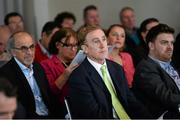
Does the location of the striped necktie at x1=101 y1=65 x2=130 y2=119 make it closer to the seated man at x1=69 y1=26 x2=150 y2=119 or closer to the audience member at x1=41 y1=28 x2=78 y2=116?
the seated man at x1=69 y1=26 x2=150 y2=119

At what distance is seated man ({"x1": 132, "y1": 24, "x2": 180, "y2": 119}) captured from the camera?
3627 mm

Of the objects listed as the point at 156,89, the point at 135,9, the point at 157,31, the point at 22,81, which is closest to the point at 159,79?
the point at 156,89

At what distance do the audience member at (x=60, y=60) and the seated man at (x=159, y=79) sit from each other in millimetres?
613

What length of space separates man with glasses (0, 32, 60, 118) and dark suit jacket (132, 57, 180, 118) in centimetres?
73

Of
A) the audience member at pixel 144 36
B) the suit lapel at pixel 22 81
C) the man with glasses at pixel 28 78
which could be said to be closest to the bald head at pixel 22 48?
the man with glasses at pixel 28 78

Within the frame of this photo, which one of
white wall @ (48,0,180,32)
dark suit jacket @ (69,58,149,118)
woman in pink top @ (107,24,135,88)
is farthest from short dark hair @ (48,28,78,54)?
white wall @ (48,0,180,32)

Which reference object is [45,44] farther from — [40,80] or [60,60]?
[40,80]

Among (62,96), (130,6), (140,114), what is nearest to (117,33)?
(62,96)

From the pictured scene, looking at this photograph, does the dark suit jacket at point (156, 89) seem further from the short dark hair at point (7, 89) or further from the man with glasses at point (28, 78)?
the short dark hair at point (7, 89)

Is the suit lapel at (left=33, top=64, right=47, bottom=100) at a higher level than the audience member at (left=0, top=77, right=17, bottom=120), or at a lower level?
lower

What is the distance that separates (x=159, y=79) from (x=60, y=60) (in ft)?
3.20

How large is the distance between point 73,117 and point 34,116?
0.37 metres

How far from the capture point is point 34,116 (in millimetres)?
3709

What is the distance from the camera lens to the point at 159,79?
3.70m
